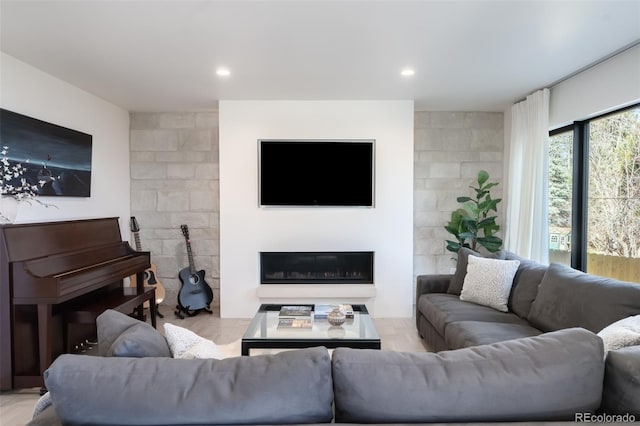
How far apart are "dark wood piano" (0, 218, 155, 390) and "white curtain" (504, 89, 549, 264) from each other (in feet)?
13.0

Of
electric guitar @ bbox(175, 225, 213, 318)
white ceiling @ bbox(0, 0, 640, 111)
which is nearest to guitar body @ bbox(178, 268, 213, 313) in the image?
electric guitar @ bbox(175, 225, 213, 318)

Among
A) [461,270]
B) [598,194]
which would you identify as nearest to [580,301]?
[461,270]

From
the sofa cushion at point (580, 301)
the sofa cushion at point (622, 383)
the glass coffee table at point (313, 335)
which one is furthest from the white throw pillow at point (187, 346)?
the sofa cushion at point (580, 301)

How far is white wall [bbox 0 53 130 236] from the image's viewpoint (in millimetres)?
2941

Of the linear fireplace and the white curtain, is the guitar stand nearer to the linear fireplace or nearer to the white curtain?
the linear fireplace

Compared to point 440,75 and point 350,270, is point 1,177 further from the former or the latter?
point 440,75

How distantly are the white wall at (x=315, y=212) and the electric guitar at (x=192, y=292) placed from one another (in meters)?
0.28

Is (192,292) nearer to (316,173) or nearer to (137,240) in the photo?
(137,240)

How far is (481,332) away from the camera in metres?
2.40

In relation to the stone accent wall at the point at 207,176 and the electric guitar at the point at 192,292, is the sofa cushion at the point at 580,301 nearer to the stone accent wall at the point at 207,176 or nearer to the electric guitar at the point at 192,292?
the stone accent wall at the point at 207,176

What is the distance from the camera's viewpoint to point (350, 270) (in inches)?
173

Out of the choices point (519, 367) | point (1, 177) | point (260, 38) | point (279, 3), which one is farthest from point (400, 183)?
point (1, 177)

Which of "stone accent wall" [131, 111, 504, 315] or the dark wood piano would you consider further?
"stone accent wall" [131, 111, 504, 315]

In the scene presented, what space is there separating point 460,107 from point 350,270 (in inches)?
92.8
